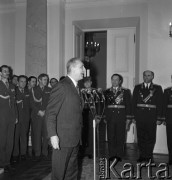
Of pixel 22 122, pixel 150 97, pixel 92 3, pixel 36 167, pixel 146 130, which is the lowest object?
pixel 36 167

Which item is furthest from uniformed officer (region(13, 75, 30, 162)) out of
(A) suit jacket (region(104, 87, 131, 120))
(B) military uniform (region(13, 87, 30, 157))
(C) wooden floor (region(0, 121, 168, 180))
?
(A) suit jacket (region(104, 87, 131, 120))

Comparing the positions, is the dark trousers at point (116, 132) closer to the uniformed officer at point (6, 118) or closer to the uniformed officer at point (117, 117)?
the uniformed officer at point (117, 117)

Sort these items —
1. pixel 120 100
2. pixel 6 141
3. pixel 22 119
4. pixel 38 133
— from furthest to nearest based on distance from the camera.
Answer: pixel 38 133 → pixel 22 119 → pixel 120 100 → pixel 6 141

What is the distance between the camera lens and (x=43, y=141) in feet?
17.0

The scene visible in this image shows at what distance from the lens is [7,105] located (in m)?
Answer: 4.32

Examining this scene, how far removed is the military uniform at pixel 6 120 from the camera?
14.0ft

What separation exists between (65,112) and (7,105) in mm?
1882

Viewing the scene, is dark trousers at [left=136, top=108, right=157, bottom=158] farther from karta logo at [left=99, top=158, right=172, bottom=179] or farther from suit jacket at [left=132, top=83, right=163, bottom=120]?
karta logo at [left=99, top=158, right=172, bottom=179]

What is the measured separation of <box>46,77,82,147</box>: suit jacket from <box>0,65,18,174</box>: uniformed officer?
182 cm

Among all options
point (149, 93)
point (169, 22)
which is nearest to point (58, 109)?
point (149, 93)

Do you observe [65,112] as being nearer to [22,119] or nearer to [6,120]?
[6,120]

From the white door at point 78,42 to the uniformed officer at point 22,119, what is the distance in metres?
1.93

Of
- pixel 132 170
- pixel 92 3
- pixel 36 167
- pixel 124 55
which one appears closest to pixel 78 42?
pixel 92 3

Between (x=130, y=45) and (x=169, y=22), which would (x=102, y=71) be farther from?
(x=169, y=22)
